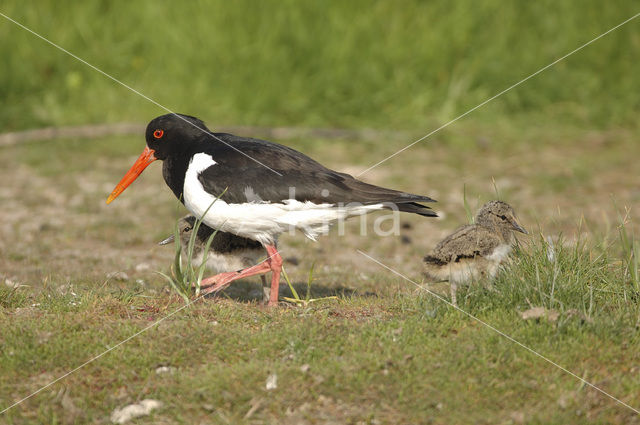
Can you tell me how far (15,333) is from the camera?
4.53m

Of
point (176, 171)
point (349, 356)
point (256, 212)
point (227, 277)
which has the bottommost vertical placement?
point (349, 356)

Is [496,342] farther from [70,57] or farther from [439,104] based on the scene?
[70,57]

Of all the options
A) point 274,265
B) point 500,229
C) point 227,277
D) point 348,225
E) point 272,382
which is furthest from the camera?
point 348,225

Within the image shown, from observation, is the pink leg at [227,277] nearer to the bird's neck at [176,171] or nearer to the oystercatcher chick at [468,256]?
the bird's neck at [176,171]

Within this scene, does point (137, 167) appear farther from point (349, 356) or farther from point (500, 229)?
point (500, 229)

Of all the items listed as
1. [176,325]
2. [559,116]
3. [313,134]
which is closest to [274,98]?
[313,134]

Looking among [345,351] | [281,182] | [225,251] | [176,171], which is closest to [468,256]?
[345,351]

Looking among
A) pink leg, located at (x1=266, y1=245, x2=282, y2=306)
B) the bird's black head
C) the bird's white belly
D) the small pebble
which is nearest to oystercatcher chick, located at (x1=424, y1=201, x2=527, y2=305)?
the bird's white belly

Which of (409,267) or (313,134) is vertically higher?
(313,134)

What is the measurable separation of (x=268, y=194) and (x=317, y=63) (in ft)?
21.6

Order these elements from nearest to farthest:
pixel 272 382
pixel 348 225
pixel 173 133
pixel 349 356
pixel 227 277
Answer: pixel 272 382 → pixel 349 356 → pixel 227 277 → pixel 173 133 → pixel 348 225

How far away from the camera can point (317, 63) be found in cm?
1149

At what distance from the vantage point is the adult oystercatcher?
5301 mm

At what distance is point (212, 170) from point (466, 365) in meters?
2.31
